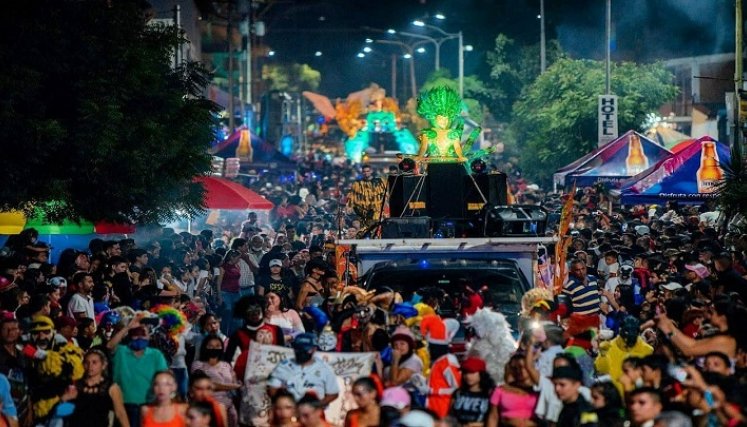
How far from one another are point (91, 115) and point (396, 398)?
10.2 metres

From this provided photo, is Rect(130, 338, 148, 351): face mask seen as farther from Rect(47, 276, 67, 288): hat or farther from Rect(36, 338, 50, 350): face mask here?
Rect(47, 276, 67, 288): hat

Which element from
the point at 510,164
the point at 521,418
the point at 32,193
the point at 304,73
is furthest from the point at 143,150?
the point at 304,73

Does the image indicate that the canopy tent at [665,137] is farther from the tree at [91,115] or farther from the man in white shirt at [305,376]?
the man in white shirt at [305,376]

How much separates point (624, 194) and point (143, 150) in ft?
36.3

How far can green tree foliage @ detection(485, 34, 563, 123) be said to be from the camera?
6569 cm

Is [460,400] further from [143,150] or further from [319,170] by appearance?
[319,170]

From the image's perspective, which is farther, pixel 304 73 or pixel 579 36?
pixel 304 73

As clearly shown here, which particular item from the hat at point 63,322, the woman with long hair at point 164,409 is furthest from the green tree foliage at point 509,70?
the woman with long hair at point 164,409

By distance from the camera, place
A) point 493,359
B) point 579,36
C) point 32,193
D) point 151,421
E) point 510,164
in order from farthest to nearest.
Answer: point 579,36, point 510,164, point 32,193, point 493,359, point 151,421

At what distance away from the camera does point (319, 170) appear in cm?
6362

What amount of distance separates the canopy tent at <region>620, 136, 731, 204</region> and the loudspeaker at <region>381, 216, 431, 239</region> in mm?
11700

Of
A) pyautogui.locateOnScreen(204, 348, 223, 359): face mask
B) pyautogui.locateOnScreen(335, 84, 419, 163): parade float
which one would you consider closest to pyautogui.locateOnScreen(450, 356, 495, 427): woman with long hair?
pyautogui.locateOnScreen(204, 348, 223, 359): face mask

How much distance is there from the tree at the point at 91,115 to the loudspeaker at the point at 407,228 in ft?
14.4

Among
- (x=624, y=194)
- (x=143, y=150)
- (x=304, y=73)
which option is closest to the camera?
(x=143, y=150)
